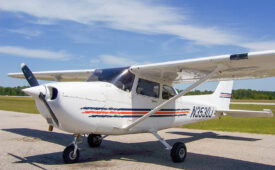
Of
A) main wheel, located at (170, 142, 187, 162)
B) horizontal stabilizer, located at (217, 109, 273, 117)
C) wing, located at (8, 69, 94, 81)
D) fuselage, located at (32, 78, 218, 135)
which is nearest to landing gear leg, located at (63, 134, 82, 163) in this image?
fuselage, located at (32, 78, 218, 135)

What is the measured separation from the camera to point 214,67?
6.83 metres

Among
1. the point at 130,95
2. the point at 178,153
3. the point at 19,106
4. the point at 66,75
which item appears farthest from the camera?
the point at 19,106

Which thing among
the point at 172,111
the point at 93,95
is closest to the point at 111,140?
the point at 172,111

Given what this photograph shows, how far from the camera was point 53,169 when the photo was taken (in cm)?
560

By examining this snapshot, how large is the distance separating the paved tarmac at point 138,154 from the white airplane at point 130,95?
19.4 inches

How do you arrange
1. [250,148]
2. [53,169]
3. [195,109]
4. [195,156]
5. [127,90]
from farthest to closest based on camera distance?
[195,109]
[250,148]
[195,156]
[127,90]
[53,169]

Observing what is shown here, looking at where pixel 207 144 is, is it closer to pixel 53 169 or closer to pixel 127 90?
pixel 127 90

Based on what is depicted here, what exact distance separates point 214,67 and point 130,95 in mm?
2190

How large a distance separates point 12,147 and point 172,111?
15.7 ft

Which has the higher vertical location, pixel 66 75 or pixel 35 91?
pixel 66 75

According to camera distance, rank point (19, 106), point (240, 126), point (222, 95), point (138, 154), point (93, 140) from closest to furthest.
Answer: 1. point (138, 154)
2. point (93, 140)
3. point (222, 95)
4. point (240, 126)
5. point (19, 106)

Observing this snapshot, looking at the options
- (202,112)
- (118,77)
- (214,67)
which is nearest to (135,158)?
(118,77)

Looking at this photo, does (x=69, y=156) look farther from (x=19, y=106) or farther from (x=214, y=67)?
(x=19, y=106)

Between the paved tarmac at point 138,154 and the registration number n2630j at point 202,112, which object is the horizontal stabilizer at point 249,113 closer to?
the registration number n2630j at point 202,112
